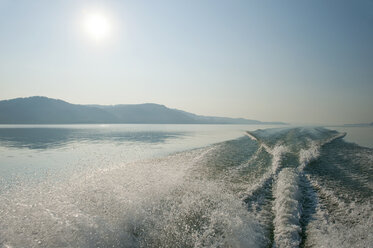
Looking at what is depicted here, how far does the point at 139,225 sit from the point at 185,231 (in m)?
1.47

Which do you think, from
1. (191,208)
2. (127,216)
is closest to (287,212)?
(191,208)

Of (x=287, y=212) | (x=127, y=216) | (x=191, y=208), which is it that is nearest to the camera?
(x=127, y=216)

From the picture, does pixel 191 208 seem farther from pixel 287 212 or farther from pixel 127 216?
pixel 287 212

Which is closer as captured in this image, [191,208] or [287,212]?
[287,212]

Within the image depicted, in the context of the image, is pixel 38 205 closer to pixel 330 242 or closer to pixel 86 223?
pixel 86 223

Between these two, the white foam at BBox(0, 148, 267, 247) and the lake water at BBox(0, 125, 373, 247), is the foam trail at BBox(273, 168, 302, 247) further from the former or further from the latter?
the white foam at BBox(0, 148, 267, 247)

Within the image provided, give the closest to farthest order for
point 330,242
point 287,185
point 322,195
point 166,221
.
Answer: point 330,242 < point 166,221 < point 322,195 < point 287,185

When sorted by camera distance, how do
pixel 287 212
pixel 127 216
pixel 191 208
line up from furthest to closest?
pixel 191 208
pixel 287 212
pixel 127 216

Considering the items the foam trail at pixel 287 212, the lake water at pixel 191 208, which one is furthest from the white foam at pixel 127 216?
the foam trail at pixel 287 212

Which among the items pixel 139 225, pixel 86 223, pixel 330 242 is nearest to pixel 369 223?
pixel 330 242

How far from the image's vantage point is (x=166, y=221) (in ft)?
23.5

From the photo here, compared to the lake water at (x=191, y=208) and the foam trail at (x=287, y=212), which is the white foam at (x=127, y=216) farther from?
the foam trail at (x=287, y=212)

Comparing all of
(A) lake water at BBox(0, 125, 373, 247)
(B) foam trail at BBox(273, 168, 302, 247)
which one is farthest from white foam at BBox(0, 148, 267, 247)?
(B) foam trail at BBox(273, 168, 302, 247)

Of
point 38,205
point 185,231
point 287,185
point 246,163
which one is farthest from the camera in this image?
point 246,163
